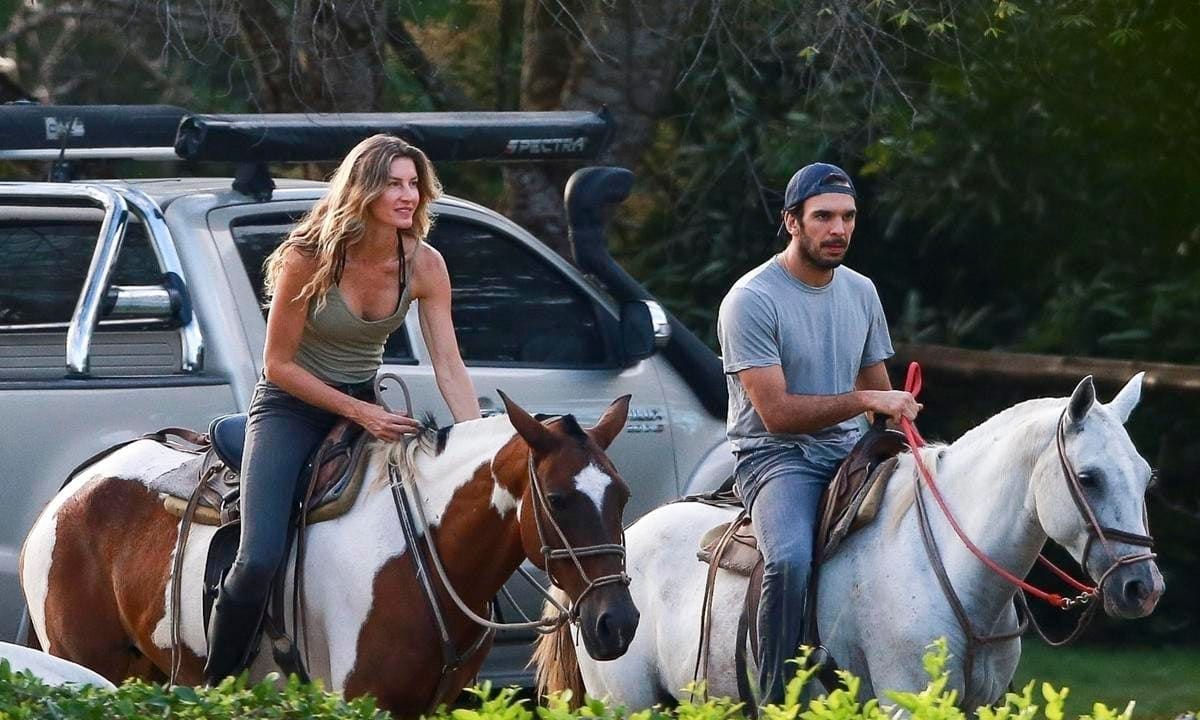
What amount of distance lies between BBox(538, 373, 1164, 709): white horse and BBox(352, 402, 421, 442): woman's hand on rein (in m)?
1.11

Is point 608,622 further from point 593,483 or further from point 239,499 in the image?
point 239,499

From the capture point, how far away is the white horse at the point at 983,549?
5391 mm

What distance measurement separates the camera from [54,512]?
6.64 meters

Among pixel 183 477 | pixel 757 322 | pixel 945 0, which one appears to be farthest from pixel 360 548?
pixel 945 0

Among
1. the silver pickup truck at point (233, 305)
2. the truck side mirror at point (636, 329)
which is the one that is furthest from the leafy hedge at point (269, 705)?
the truck side mirror at point (636, 329)

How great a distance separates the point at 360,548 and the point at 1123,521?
→ 6.95ft

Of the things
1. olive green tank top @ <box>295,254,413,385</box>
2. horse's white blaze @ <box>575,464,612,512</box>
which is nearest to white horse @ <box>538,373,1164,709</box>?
horse's white blaze @ <box>575,464,612,512</box>

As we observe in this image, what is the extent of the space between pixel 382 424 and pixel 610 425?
0.68 meters

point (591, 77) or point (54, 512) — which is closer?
point (54, 512)

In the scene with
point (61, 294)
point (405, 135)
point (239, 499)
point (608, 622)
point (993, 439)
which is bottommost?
point (608, 622)

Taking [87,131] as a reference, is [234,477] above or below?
below

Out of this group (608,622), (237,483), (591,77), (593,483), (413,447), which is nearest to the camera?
(608,622)

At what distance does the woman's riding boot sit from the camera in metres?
5.87

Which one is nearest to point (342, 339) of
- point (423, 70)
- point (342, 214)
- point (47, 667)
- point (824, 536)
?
point (342, 214)
